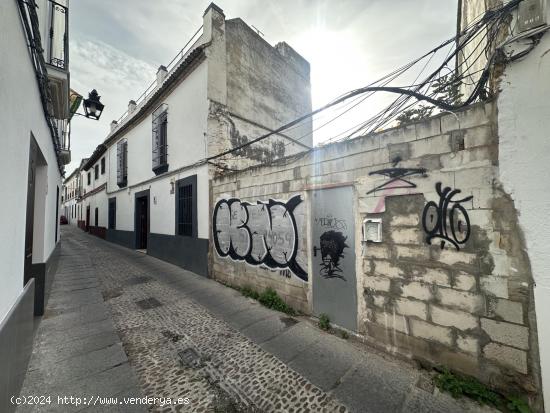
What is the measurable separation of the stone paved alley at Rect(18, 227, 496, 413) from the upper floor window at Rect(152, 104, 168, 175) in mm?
5965

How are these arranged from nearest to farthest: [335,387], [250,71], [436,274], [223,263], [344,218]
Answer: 1. [335,387]
2. [436,274]
3. [344,218]
4. [223,263]
5. [250,71]

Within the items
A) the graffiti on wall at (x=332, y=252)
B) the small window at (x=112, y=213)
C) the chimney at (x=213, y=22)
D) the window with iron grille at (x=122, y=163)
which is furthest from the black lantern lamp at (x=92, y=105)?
the small window at (x=112, y=213)

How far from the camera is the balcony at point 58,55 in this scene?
5.05 meters

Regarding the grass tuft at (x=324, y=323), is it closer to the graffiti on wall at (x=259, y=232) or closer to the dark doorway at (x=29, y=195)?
the graffiti on wall at (x=259, y=232)

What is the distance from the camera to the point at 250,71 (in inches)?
345

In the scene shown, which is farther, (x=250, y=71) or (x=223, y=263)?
(x=250, y=71)

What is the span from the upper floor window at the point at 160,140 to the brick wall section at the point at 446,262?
8.03m

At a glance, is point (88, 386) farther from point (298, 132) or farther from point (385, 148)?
point (298, 132)

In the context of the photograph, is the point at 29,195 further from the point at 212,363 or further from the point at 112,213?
the point at 112,213

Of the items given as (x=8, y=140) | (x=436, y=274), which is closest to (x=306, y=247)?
(x=436, y=274)

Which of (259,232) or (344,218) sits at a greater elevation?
(344,218)

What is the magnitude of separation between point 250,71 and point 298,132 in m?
3.72

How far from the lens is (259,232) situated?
17.6 feet

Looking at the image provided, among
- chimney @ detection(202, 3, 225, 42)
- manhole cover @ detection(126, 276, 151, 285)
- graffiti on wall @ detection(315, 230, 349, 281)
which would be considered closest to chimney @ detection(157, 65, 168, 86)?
chimney @ detection(202, 3, 225, 42)
